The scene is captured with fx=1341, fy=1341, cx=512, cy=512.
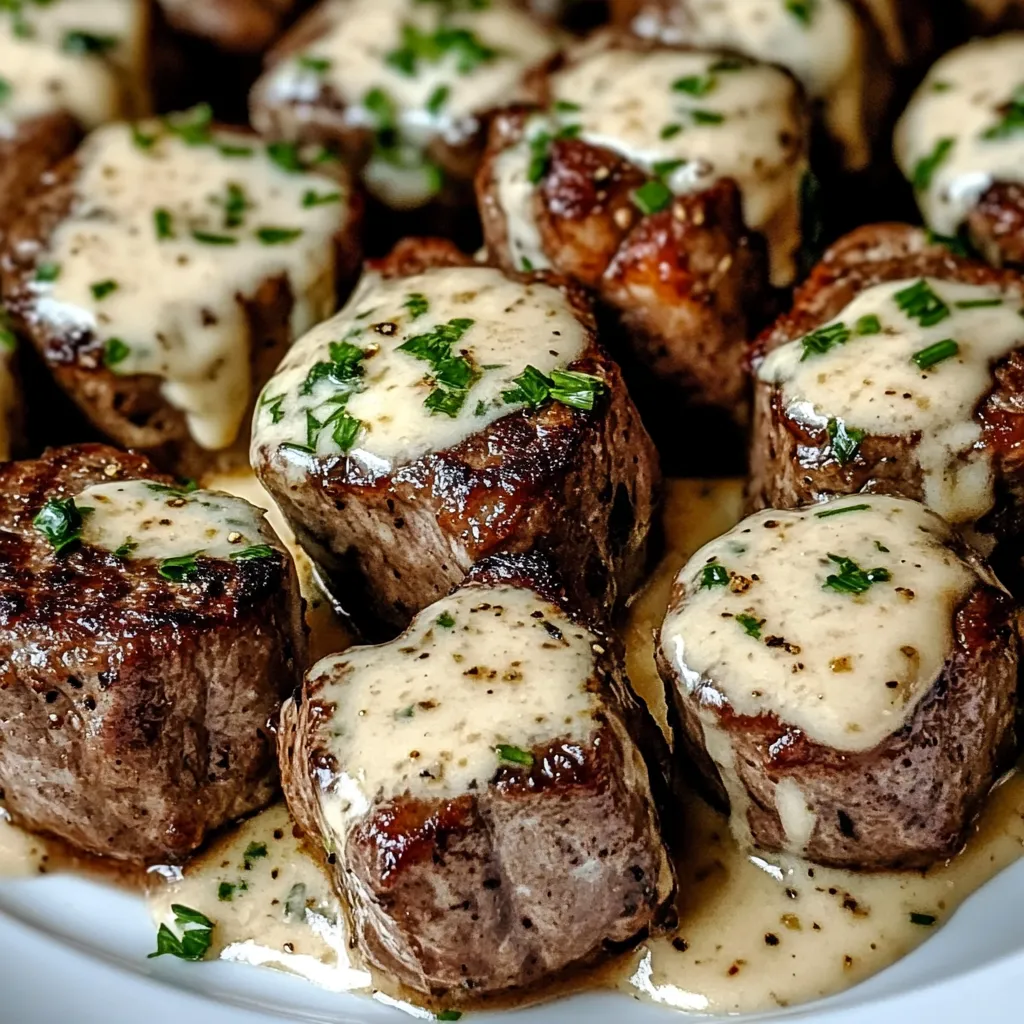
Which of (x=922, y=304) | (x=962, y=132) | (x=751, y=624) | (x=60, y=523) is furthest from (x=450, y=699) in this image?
(x=962, y=132)

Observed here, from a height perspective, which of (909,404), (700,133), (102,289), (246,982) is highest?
(700,133)

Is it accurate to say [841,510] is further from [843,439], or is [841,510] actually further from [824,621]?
[824,621]

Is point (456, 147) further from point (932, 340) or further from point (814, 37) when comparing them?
point (932, 340)

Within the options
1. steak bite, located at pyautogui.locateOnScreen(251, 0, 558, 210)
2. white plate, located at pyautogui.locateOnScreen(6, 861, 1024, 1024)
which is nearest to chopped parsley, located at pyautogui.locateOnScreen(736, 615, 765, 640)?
white plate, located at pyautogui.locateOnScreen(6, 861, 1024, 1024)

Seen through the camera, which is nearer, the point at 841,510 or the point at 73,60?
the point at 841,510

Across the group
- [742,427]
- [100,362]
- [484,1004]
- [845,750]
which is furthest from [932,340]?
[100,362]

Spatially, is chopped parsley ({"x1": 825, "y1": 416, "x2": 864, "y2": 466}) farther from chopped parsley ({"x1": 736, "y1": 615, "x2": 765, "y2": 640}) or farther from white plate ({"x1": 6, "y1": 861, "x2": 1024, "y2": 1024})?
white plate ({"x1": 6, "y1": 861, "x2": 1024, "y2": 1024})

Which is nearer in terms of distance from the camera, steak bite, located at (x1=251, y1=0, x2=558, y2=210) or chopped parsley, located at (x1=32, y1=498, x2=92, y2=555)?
chopped parsley, located at (x1=32, y1=498, x2=92, y2=555)
